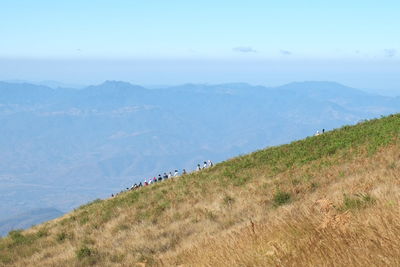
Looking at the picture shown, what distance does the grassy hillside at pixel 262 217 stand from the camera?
487 centimetres

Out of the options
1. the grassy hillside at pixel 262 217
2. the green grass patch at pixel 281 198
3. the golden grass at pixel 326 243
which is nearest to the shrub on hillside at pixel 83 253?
the grassy hillside at pixel 262 217

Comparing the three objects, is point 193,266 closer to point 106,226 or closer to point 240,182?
point 106,226

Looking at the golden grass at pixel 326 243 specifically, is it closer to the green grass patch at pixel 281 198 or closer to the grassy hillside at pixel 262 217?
the grassy hillside at pixel 262 217

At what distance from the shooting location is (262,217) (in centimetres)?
1291

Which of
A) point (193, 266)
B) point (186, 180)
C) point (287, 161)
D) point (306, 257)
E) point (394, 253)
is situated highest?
point (394, 253)

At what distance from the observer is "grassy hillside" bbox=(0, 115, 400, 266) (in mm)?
4871

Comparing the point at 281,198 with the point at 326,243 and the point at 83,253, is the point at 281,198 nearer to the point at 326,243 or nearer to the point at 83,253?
the point at 83,253

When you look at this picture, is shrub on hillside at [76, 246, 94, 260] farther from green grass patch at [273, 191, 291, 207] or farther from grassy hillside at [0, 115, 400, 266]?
green grass patch at [273, 191, 291, 207]

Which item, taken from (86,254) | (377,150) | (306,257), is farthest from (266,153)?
(306,257)

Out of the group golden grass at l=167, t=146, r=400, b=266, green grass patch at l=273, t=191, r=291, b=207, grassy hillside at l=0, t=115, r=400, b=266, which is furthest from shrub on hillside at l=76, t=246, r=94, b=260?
golden grass at l=167, t=146, r=400, b=266

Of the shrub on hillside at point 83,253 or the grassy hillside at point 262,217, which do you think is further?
the shrub on hillside at point 83,253

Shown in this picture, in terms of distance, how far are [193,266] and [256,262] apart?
192 cm

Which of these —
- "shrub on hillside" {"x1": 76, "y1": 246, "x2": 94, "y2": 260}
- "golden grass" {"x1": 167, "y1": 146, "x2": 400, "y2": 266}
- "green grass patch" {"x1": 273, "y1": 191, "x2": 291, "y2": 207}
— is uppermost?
"golden grass" {"x1": 167, "y1": 146, "x2": 400, "y2": 266}

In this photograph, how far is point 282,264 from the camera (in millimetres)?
4504
